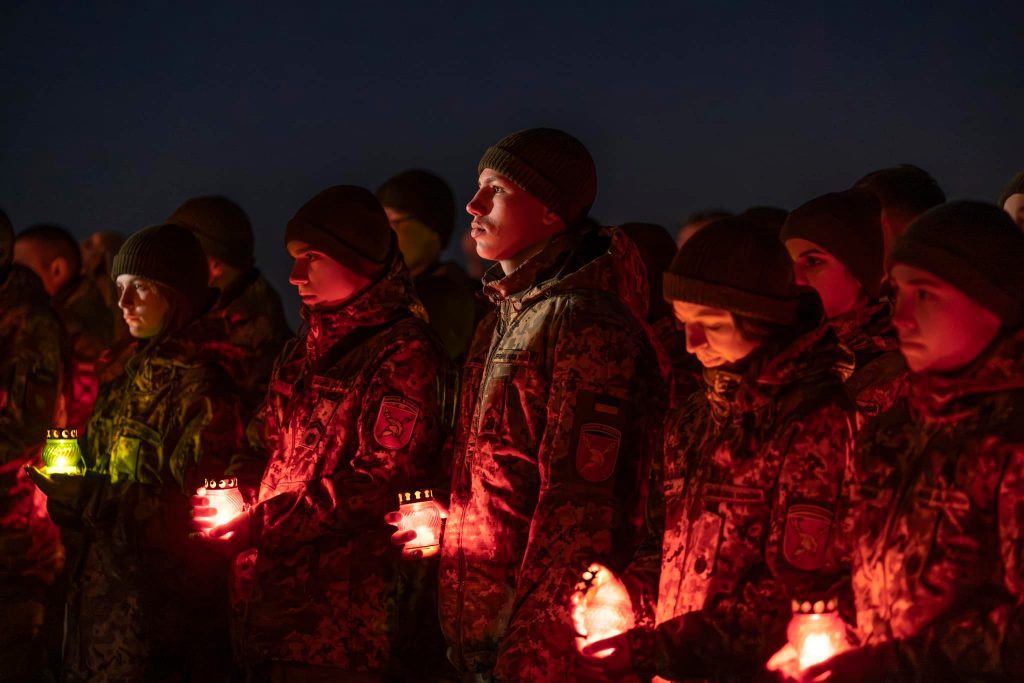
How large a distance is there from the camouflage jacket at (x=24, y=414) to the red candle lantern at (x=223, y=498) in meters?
2.02

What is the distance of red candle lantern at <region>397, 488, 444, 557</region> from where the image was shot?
5.02m

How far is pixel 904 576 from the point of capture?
338 centimetres

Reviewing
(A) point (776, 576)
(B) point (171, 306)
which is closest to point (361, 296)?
(B) point (171, 306)

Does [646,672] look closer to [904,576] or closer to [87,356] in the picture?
[904,576]

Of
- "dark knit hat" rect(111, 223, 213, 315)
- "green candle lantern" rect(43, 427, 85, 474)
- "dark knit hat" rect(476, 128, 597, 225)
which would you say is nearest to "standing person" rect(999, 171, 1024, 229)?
"dark knit hat" rect(476, 128, 597, 225)

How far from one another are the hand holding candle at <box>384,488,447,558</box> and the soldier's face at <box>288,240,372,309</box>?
1129 millimetres

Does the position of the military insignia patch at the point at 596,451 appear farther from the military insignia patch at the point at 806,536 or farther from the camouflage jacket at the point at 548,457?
the military insignia patch at the point at 806,536

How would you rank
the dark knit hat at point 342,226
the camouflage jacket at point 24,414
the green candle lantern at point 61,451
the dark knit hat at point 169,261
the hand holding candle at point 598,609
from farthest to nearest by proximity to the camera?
the camouflage jacket at point 24,414, the dark knit hat at point 169,261, the green candle lantern at point 61,451, the dark knit hat at point 342,226, the hand holding candle at point 598,609

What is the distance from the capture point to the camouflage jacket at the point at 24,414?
712 centimetres

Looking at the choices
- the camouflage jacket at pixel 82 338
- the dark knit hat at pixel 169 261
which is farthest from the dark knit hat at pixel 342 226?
the camouflage jacket at pixel 82 338

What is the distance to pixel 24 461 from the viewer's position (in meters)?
7.17

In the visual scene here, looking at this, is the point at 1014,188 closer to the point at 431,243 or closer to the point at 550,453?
the point at 550,453

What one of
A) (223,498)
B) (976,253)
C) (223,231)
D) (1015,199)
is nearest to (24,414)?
(223,231)

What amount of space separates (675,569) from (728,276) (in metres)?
0.90
